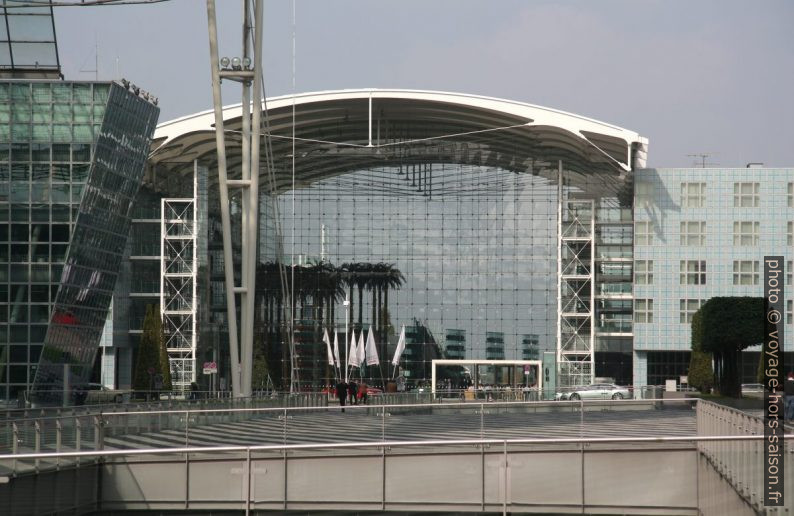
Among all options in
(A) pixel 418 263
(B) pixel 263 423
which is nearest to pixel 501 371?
(A) pixel 418 263

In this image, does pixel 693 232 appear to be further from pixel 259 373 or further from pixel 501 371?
pixel 259 373

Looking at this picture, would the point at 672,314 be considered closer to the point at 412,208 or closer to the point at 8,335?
the point at 412,208

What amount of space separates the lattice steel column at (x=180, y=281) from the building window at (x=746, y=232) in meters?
35.2

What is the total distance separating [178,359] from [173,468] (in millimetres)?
74608

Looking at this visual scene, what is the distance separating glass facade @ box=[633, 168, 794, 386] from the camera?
91.4 metres

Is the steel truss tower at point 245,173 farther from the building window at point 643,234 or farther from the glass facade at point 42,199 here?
the building window at point 643,234

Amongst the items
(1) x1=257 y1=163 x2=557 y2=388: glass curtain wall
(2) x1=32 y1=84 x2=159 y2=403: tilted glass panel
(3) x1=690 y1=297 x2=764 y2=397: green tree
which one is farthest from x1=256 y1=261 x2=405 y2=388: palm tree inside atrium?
(3) x1=690 y1=297 x2=764 y2=397: green tree

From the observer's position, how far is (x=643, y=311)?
91812mm

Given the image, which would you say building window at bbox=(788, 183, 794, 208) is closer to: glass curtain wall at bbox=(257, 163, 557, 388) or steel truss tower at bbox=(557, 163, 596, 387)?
steel truss tower at bbox=(557, 163, 596, 387)

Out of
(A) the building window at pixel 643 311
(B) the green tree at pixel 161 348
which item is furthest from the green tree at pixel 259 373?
(A) the building window at pixel 643 311

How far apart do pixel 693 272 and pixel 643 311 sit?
415 cm

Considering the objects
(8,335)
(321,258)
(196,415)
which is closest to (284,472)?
(196,415)

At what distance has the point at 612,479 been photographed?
56.9 ft

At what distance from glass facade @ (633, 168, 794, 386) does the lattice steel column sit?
95.0 ft
